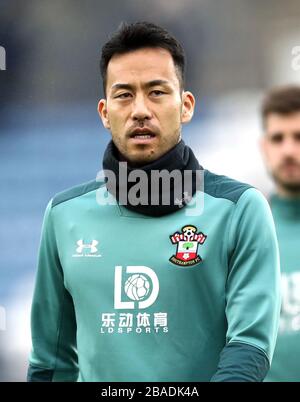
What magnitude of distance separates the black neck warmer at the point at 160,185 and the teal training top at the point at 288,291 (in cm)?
43

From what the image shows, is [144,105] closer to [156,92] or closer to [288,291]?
[156,92]

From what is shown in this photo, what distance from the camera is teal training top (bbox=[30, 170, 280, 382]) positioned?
1826 mm

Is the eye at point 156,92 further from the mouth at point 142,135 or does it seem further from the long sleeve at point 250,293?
the long sleeve at point 250,293

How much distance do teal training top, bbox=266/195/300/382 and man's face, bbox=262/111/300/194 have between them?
68 mm

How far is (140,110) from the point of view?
75.4 inches

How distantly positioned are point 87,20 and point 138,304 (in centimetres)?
93

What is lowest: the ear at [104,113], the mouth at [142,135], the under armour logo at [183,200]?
the under armour logo at [183,200]

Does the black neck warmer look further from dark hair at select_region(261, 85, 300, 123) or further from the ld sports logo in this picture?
dark hair at select_region(261, 85, 300, 123)

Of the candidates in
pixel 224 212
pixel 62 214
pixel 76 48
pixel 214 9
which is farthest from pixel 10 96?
pixel 224 212

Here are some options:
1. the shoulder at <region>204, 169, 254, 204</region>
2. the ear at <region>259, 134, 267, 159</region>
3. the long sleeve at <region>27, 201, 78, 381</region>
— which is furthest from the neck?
the long sleeve at <region>27, 201, 78, 381</region>

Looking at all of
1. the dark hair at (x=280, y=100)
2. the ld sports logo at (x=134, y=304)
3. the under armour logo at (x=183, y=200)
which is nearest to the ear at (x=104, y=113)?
the under armour logo at (x=183, y=200)

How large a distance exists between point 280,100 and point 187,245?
60 centimetres

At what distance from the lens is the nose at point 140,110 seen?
1.91 meters

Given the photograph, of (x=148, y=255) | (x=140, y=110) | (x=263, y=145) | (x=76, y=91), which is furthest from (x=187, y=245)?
(x=76, y=91)
